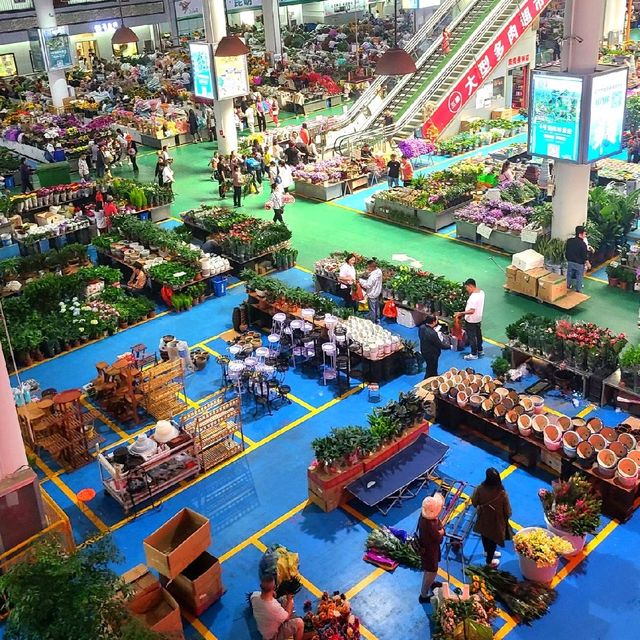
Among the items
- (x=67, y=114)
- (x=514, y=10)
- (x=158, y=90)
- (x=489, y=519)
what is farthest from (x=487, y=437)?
(x=158, y=90)

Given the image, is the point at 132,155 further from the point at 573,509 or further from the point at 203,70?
the point at 573,509

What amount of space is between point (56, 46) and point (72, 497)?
27203 mm

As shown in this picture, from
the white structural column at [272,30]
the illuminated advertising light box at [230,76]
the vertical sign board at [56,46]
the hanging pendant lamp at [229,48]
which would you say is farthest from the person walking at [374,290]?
the white structural column at [272,30]

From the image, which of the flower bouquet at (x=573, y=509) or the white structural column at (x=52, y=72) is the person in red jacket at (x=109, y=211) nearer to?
the flower bouquet at (x=573, y=509)

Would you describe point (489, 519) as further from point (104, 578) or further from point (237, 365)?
point (237, 365)

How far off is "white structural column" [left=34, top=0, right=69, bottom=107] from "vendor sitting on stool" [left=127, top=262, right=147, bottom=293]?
20.3 meters

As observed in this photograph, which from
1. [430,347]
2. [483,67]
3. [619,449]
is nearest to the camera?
[619,449]

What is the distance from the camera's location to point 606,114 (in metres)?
14.9

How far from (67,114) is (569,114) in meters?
23.8

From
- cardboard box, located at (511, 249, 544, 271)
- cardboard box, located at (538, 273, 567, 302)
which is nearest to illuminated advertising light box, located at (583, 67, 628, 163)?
cardboard box, located at (511, 249, 544, 271)

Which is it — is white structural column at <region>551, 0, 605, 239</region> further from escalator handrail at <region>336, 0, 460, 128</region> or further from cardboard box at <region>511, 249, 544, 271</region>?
escalator handrail at <region>336, 0, 460, 128</region>

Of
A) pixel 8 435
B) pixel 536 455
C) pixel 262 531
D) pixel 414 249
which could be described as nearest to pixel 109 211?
pixel 414 249

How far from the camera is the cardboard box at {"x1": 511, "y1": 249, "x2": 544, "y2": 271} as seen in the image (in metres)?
16.0

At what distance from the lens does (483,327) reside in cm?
1514
